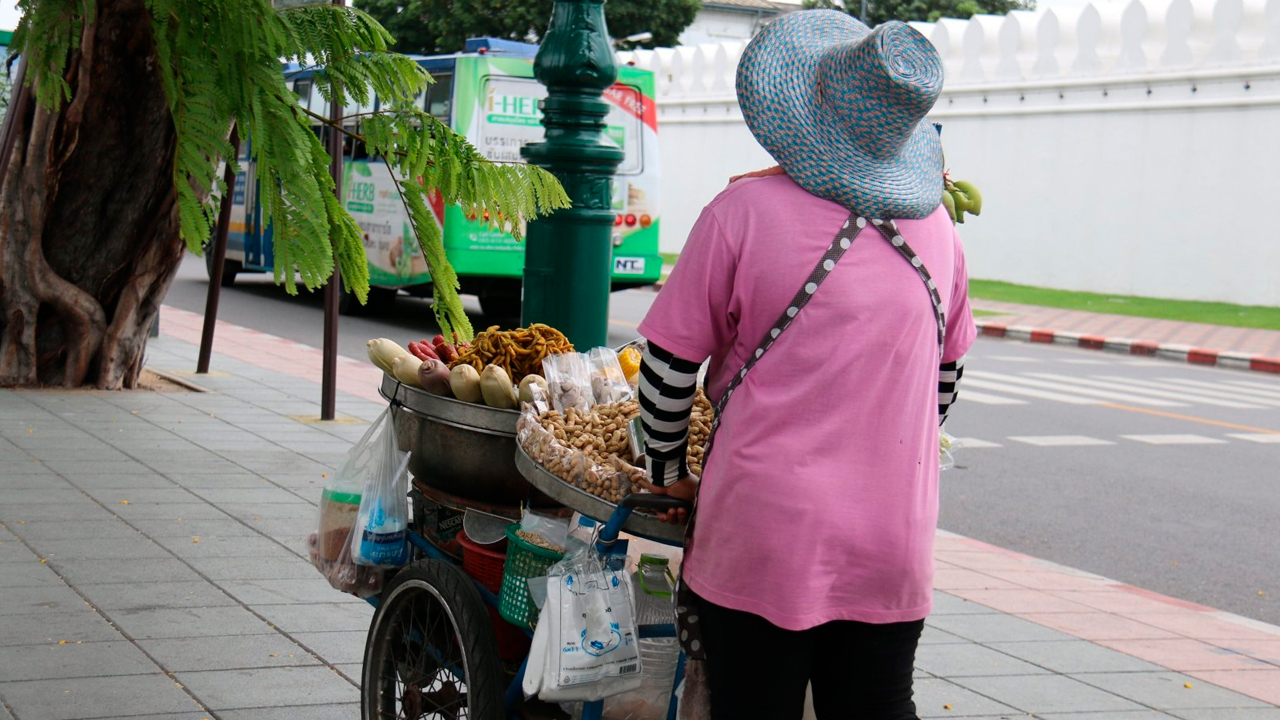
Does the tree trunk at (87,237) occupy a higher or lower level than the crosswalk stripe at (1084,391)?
higher

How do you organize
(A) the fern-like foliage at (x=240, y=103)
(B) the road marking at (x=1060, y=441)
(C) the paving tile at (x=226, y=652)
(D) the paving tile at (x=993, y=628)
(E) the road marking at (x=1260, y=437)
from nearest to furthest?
(A) the fern-like foliage at (x=240, y=103) → (C) the paving tile at (x=226, y=652) → (D) the paving tile at (x=993, y=628) → (B) the road marking at (x=1060, y=441) → (E) the road marking at (x=1260, y=437)

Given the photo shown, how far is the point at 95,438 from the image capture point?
7.61 metres

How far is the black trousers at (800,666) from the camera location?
2.51 meters

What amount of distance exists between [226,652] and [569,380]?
1.68 metres

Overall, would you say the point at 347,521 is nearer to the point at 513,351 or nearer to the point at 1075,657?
the point at 513,351

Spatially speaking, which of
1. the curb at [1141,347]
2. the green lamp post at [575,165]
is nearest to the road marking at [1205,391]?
the curb at [1141,347]

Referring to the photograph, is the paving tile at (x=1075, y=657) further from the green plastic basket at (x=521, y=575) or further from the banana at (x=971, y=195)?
the green plastic basket at (x=521, y=575)

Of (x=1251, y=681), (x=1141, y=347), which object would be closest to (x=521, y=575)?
(x=1251, y=681)

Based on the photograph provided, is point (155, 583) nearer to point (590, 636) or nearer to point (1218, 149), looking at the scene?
A: point (590, 636)

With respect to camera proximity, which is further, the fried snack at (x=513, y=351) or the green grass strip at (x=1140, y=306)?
the green grass strip at (x=1140, y=306)

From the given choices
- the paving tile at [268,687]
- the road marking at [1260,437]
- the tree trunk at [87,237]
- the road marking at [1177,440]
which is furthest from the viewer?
the road marking at [1260,437]

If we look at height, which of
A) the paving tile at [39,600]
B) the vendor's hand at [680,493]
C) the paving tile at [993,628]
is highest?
the vendor's hand at [680,493]

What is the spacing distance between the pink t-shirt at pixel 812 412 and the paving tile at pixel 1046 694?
2.10 m

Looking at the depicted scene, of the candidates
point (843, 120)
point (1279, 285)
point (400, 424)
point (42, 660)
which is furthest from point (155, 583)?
point (1279, 285)
